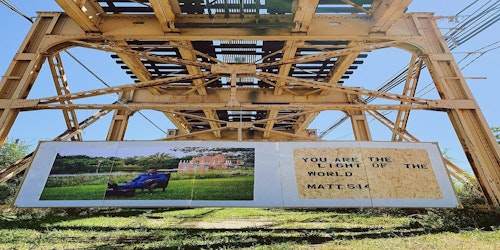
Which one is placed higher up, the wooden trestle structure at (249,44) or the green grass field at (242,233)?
the wooden trestle structure at (249,44)

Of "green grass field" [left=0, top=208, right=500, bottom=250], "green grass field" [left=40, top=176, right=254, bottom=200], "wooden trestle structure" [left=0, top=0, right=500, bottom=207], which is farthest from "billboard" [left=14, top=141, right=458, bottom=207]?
"wooden trestle structure" [left=0, top=0, right=500, bottom=207]

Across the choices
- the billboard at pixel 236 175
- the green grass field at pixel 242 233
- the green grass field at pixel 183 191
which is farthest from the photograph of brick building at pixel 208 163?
the green grass field at pixel 242 233

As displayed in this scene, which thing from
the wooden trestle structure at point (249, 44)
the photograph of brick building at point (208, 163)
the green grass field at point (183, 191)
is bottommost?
the green grass field at point (183, 191)

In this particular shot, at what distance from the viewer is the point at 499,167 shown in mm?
7141

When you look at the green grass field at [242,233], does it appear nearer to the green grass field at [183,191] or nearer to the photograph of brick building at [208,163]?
the green grass field at [183,191]

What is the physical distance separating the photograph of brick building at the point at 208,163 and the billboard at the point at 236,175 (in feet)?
0.08

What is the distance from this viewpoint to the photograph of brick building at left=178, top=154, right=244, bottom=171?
6.46 meters

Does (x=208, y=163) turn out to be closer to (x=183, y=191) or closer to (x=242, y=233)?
(x=183, y=191)

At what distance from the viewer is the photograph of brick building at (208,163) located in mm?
6461

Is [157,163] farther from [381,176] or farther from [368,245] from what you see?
[381,176]

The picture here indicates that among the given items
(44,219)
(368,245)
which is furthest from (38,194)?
(368,245)

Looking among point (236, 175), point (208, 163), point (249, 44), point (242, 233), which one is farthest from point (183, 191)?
point (249, 44)

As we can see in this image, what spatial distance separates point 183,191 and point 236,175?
1.29 meters

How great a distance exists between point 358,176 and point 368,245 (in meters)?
1.92
